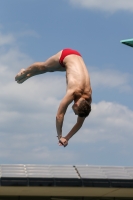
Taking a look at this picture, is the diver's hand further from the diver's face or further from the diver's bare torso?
the diver's bare torso

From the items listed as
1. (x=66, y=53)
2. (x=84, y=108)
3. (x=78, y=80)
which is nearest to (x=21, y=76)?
(x=66, y=53)

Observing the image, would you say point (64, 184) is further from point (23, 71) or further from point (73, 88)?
point (73, 88)

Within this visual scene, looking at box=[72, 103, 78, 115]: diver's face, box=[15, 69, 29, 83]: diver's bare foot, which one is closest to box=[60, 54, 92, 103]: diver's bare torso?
box=[72, 103, 78, 115]: diver's face

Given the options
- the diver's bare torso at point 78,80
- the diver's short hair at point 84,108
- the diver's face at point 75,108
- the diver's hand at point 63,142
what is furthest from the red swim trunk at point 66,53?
the diver's hand at point 63,142

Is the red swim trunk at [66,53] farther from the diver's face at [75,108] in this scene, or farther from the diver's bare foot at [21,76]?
the diver's bare foot at [21,76]

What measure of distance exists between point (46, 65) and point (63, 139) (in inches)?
95.9

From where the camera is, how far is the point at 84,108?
15227 mm

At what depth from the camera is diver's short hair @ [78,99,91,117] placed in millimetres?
15211

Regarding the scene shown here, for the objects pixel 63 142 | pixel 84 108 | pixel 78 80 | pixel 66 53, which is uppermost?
pixel 66 53

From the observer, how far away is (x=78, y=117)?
1577 cm

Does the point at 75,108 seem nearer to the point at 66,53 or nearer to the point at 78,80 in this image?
the point at 78,80

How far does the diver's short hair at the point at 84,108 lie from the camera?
49.9 feet

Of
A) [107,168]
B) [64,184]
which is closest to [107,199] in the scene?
[107,168]

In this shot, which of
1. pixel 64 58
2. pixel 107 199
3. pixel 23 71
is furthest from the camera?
pixel 107 199
